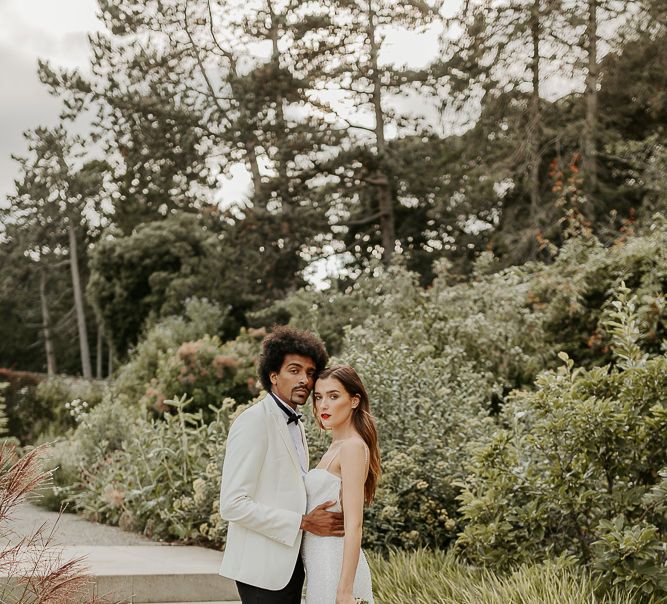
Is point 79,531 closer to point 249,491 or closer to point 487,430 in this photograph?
point 487,430

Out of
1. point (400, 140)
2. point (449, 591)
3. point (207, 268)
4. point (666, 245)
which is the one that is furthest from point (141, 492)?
point (400, 140)

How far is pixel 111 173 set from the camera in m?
25.5

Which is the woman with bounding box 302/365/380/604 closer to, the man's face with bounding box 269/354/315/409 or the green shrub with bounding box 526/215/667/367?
the man's face with bounding box 269/354/315/409

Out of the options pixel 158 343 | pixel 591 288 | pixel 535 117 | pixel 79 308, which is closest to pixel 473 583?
pixel 591 288

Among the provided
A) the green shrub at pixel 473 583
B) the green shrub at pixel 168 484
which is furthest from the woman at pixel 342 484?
the green shrub at pixel 168 484

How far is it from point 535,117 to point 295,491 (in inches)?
615

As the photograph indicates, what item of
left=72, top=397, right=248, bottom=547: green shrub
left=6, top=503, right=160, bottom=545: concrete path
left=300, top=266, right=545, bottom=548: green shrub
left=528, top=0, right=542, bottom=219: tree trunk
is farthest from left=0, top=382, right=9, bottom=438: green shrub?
left=528, top=0, right=542, bottom=219: tree trunk

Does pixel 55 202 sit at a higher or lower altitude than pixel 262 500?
higher

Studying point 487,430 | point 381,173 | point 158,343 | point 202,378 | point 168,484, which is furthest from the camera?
point 381,173

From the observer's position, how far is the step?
5.04m

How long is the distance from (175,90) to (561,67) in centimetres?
966

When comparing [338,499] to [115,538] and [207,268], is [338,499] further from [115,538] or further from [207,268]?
[207,268]

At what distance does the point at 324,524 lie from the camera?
3166mm

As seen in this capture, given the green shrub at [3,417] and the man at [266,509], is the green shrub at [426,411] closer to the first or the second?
the man at [266,509]
